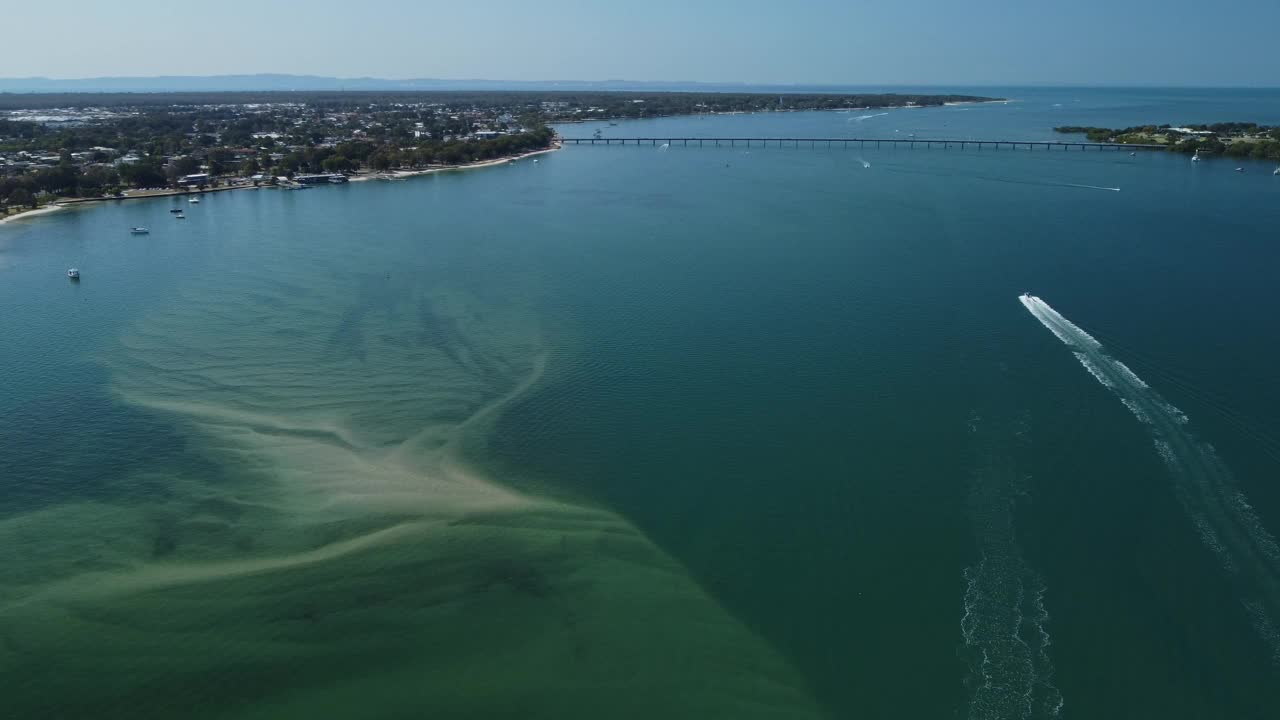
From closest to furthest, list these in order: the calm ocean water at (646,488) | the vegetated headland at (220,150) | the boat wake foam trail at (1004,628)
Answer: the boat wake foam trail at (1004,628) < the calm ocean water at (646,488) < the vegetated headland at (220,150)

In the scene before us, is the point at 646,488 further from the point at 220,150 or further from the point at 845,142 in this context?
the point at 845,142

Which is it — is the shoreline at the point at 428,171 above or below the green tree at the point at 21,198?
above

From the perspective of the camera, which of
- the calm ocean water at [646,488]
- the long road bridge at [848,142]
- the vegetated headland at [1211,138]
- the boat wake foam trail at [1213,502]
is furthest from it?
the long road bridge at [848,142]

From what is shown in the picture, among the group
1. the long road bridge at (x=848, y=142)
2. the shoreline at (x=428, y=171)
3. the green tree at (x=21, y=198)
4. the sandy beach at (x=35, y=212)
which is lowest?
the sandy beach at (x=35, y=212)

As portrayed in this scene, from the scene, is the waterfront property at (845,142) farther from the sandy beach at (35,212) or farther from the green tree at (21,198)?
the green tree at (21,198)

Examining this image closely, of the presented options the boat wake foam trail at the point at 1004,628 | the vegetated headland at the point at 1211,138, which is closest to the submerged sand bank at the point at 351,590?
the boat wake foam trail at the point at 1004,628

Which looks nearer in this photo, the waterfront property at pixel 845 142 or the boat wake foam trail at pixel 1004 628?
the boat wake foam trail at pixel 1004 628
